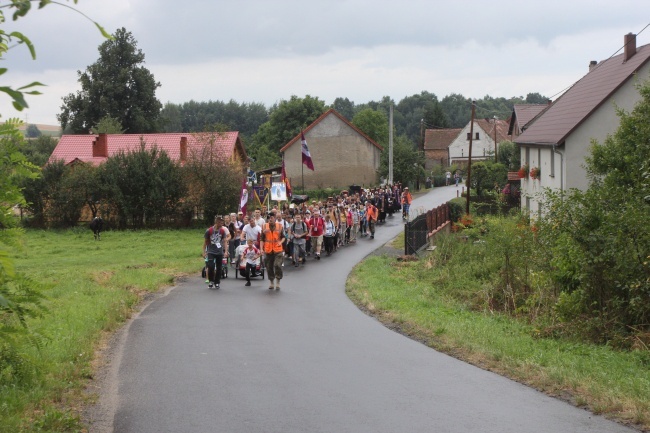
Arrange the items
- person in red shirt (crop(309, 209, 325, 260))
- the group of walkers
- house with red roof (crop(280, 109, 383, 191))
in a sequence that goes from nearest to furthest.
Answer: the group of walkers → person in red shirt (crop(309, 209, 325, 260)) → house with red roof (crop(280, 109, 383, 191))

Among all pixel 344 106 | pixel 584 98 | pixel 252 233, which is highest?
pixel 344 106

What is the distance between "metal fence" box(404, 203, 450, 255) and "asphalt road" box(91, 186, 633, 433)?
12500mm

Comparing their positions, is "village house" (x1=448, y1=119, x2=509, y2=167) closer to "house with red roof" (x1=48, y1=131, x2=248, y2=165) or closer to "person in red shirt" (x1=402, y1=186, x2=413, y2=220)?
"house with red roof" (x1=48, y1=131, x2=248, y2=165)

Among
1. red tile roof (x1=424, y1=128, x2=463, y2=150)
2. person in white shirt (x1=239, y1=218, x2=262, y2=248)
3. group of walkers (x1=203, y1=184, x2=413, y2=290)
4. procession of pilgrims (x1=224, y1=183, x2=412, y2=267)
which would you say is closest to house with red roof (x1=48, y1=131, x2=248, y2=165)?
group of walkers (x1=203, y1=184, x2=413, y2=290)

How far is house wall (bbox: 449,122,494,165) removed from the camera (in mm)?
106625

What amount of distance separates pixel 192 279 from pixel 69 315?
8.33 metres

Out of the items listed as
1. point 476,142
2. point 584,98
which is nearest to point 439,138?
point 476,142

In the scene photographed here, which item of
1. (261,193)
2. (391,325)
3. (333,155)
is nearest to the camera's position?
(391,325)

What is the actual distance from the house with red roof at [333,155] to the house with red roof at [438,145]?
153 ft

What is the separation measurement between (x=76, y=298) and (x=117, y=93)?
64.9m

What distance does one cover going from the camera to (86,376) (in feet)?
33.3

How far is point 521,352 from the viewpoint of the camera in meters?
11.3

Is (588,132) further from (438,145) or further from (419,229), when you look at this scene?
(438,145)

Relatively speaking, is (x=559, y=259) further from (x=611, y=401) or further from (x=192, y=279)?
(x=192, y=279)
